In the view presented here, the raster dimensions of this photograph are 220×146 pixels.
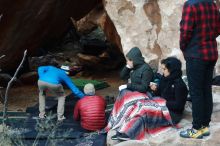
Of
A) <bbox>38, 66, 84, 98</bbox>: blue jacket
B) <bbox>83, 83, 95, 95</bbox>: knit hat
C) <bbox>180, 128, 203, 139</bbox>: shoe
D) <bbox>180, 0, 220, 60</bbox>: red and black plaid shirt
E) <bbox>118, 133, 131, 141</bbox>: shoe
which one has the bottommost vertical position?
<bbox>118, 133, 131, 141</bbox>: shoe

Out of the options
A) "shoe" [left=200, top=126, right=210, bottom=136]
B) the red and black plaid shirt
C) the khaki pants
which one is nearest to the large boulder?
the khaki pants

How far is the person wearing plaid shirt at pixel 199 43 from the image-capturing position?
542cm

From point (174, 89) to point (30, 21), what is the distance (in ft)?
16.0

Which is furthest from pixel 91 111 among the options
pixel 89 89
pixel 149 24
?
pixel 149 24

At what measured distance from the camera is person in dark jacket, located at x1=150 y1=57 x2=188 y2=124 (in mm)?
6246

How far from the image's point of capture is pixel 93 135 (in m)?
6.61

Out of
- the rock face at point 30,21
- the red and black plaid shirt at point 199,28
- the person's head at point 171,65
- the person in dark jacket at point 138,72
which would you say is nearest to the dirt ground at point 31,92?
the rock face at point 30,21

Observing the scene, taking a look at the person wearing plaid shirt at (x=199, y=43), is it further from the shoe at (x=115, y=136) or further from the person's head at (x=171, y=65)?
the shoe at (x=115, y=136)

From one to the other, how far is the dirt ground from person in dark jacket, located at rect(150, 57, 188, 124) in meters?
3.67

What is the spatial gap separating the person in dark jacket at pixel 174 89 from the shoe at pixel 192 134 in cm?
44

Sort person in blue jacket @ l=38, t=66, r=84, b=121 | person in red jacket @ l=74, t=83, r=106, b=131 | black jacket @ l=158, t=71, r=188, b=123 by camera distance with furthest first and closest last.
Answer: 1. person in blue jacket @ l=38, t=66, r=84, b=121
2. person in red jacket @ l=74, t=83, r=106, b=131
3. black jacket @ l=158, t=71, r=188, b=123

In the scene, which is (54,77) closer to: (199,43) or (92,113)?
(92,113)

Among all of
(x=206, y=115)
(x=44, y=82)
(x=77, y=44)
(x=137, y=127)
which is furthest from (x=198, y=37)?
(x=77, y=44)

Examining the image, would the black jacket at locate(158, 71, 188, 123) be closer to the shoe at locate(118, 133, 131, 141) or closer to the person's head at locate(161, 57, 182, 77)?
the person's head at locate(161, 57, 182, 77)
